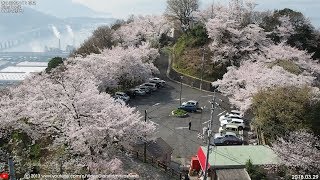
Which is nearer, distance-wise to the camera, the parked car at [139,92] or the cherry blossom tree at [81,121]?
the cherry blossom tree at [81,121]

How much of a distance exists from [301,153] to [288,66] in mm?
17955

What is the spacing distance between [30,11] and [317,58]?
156 m

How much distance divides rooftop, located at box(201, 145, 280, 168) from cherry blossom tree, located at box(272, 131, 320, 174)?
24.9 inches

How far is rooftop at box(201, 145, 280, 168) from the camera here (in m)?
22.6

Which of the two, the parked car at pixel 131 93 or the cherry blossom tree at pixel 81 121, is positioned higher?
the cherry blossom tree at pixel 81 121

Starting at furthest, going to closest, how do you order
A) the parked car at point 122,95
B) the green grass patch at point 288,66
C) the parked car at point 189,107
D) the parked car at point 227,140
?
the parked car at point 122,95, the green grass patch at point 288,66, the parked car at point 189,107, the parked car at point 227,140

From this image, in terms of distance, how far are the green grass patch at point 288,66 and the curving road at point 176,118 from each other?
271 inches

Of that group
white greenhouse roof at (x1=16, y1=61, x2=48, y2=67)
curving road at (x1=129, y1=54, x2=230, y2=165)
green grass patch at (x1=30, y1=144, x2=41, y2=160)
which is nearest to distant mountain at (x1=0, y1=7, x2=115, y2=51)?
white greenhouse roof at (x1=16, y1=61, x2=48, y2=67)

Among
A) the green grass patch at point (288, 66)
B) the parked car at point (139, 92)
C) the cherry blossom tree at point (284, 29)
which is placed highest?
the cherry blossom tree at point (284, 29)

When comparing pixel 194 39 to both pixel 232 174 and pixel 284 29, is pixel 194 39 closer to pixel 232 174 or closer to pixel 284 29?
pixel 284 29

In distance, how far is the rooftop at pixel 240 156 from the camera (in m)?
22.6

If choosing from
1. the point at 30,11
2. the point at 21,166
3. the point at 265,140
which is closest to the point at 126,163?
the point at 21,166

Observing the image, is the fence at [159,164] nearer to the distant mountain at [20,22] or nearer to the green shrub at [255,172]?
the green shrub at [255,172]

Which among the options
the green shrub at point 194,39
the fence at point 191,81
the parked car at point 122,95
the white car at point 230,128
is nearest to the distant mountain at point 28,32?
the green shrub at point 194,39
